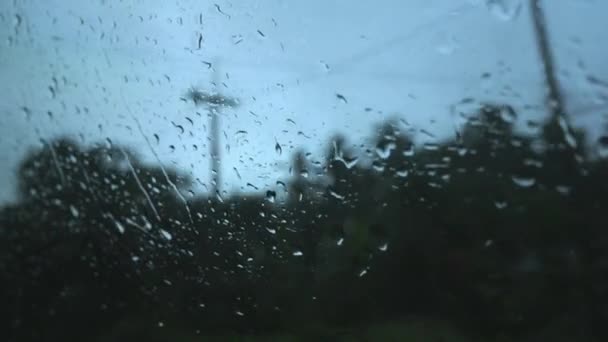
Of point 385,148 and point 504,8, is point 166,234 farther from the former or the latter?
point 504,8

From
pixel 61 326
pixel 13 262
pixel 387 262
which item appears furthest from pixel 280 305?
pixel 13 262

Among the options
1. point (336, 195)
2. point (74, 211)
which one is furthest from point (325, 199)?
point (74, 211)

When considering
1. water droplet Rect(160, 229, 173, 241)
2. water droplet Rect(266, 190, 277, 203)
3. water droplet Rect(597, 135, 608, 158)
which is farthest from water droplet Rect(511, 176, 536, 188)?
water droplet Rect(160, 229, 173, 241)

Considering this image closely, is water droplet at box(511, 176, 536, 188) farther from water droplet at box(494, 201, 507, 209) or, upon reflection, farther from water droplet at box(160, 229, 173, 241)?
water droplet at box(160, 229, 173, 241)

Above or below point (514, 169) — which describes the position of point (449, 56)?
above

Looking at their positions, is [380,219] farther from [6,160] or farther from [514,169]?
[6,160]

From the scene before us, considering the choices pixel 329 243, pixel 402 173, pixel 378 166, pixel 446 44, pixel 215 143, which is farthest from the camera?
pixel 215 143

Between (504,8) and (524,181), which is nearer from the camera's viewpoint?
(524,181)
